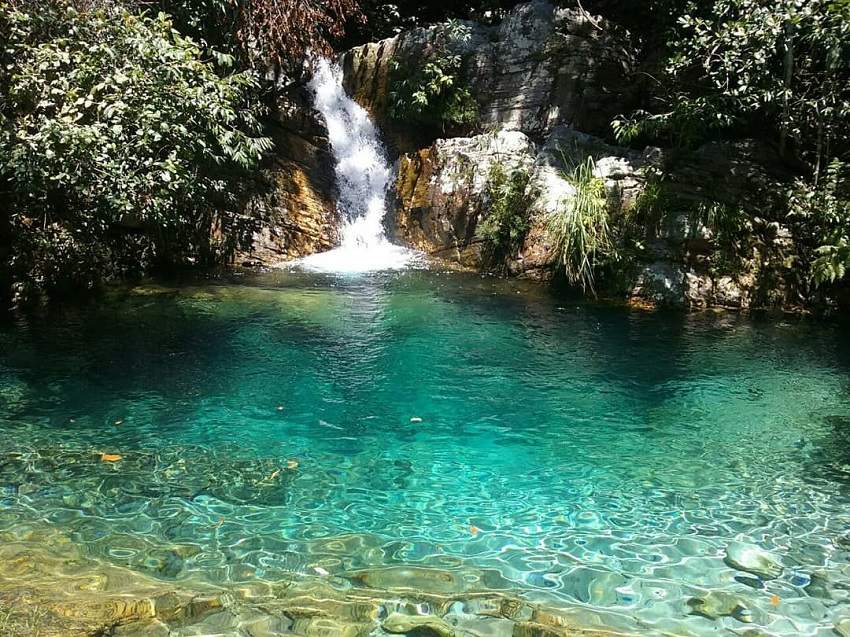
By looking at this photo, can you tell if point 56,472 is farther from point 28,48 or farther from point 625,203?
point 625,203

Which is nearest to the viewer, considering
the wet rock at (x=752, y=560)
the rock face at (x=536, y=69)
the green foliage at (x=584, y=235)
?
the wet rock at (x=752, y=560)

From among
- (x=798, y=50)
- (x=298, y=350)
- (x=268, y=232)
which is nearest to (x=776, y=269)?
(x=798, y=50)

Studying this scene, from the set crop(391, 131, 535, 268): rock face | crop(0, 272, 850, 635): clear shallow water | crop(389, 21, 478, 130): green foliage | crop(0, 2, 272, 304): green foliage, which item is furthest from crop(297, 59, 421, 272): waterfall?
crop(0, 272, 850, 635): clear shallow water

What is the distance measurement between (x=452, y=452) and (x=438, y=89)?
9.98 metres

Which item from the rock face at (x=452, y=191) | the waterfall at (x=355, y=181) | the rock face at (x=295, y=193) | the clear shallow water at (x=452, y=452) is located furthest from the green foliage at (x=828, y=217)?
the rock face at (x=295, y=193)

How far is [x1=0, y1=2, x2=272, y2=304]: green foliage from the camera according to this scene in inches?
271

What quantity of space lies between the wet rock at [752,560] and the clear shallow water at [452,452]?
53 mm

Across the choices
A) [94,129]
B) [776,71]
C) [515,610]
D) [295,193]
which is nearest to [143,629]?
[515,610]

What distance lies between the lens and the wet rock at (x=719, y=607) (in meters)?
2.80

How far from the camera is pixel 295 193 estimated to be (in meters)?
12.5

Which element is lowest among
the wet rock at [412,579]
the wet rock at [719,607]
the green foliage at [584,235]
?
the wet rock at [412,579]

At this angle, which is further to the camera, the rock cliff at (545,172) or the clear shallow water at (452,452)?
the rock cliff at (545,172)

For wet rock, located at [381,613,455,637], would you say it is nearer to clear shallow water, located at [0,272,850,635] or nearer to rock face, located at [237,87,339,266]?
clear shallow water, located at [0,272,850,635]

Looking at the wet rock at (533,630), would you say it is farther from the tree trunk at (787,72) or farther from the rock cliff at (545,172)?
the tree trunk at (787,72)
